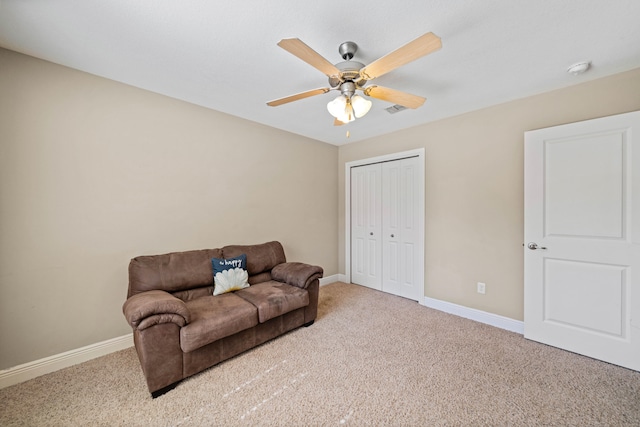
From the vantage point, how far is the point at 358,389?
181 cm

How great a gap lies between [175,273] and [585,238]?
3659 mm

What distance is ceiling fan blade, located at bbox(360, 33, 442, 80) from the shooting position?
1304 millimetres

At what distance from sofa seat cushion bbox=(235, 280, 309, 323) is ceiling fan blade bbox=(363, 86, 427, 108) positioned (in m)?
1.93

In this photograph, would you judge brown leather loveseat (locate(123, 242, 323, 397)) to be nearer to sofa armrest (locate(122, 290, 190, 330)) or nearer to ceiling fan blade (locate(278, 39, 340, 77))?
sofa armrest (locate(122, 290, 190, 330))

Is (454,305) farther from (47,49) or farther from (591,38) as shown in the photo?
(47,49)

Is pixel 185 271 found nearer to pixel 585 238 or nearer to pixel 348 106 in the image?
pixel 348 106

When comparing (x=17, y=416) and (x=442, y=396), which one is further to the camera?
(x=442, y=396)

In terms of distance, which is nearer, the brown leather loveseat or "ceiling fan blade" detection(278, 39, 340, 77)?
"ceiling fan blade" detection(278, 39, 340, 77)

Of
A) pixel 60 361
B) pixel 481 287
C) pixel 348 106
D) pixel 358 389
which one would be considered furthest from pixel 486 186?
pixel 60 361

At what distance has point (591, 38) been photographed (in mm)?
1718

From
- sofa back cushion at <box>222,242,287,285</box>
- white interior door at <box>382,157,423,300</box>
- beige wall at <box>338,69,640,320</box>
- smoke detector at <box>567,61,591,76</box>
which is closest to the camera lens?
smoke detector at <box>567,61,591,76</box>

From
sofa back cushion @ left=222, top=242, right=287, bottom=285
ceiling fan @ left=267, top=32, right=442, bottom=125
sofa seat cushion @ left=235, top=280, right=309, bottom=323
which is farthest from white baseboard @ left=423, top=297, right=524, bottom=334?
ceiling fan @ left=267, top=32, right=442, bottom=125

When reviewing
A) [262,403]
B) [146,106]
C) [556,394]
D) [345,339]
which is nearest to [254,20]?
[146,106]

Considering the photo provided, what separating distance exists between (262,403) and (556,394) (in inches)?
79.1
